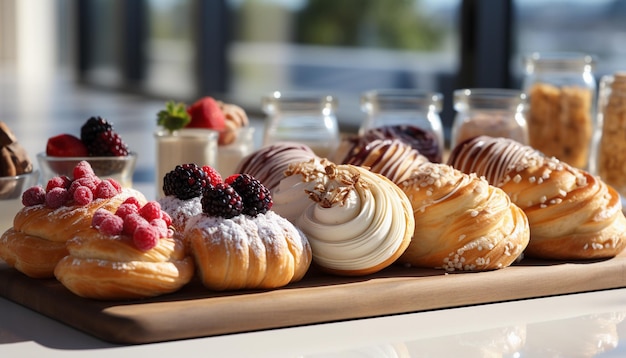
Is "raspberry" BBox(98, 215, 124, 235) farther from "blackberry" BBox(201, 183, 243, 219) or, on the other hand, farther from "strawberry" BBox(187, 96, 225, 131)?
"strawberry" BBox(187, 96, 225, 131)

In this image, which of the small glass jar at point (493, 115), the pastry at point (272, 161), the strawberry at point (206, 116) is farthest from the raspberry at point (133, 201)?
the small glass jar at point (493, 115)

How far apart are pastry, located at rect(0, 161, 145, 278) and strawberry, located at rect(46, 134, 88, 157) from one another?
15.5 inches

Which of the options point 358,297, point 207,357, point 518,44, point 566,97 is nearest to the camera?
point 207,357

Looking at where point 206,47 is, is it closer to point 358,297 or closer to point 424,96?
point 424,96

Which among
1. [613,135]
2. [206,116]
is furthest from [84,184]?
[613,135]

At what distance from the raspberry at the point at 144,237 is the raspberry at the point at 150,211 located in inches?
1.4

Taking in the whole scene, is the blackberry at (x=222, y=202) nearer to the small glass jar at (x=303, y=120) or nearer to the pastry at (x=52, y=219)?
the pastry at (x=52, y=219)

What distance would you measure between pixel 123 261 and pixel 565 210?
21.0 inches

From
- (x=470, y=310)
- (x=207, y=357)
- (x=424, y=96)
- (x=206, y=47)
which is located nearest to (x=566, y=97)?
(x=424, y=96)

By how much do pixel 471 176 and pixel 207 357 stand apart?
426mm

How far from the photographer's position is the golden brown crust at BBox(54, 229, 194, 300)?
3.06ft

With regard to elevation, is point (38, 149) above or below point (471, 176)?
below

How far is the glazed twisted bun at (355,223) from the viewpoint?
1.05m

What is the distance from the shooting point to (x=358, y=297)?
1.00 metres
